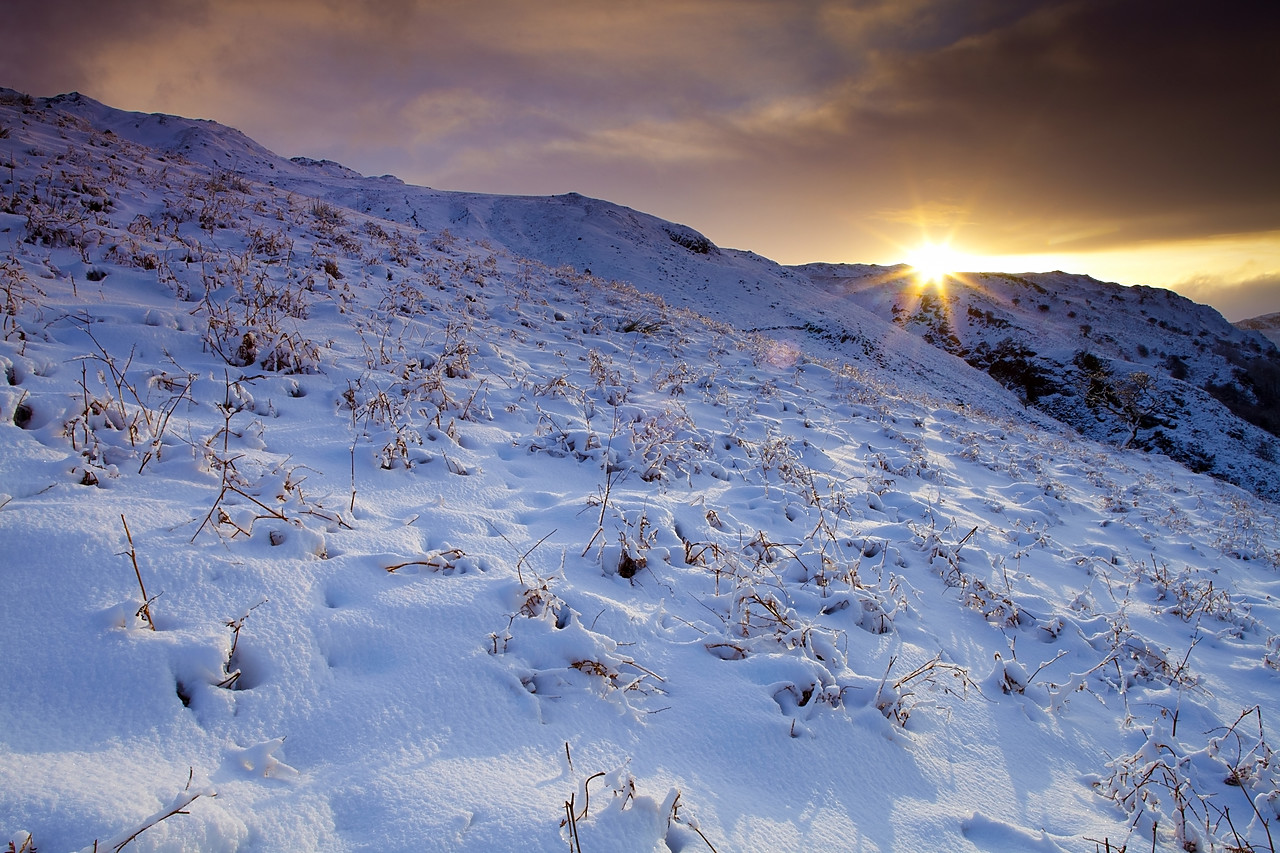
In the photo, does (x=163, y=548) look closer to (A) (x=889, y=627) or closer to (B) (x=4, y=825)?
(B) (x=4, y=825)

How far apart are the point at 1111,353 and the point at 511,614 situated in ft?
190

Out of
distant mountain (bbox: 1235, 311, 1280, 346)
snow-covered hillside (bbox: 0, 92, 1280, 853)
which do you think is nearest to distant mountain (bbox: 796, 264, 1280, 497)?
snow-covered hillside (bbox: 0, 92, 1280, 853)

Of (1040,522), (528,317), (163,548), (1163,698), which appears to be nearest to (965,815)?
(1163,698)

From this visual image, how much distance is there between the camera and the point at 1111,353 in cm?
4419

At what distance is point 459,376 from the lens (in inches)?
251

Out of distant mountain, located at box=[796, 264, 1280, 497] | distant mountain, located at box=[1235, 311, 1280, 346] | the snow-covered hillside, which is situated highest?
distant mountain, located at box=[1235, 311, 1280, 346]

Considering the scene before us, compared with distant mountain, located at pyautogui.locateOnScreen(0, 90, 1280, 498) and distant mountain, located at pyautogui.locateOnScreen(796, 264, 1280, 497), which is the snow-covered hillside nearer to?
distant mountain, located at pyautogui.locateOnScreen(0, 90, 1280, 498)

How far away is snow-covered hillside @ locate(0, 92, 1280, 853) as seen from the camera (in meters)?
1.80

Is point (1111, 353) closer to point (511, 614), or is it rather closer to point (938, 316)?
point (938, 316)

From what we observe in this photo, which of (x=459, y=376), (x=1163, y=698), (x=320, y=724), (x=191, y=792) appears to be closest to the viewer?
(x=191, y=792)

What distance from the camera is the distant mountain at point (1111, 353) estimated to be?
25.4 m

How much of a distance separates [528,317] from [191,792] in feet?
30.9

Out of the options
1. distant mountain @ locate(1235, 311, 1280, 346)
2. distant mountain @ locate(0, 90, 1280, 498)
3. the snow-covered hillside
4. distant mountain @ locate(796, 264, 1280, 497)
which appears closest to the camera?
the snow-covered hillside

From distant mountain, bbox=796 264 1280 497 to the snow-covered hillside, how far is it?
971 inches
